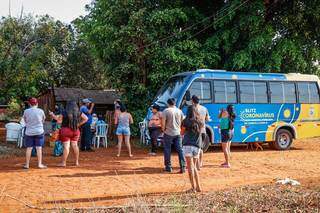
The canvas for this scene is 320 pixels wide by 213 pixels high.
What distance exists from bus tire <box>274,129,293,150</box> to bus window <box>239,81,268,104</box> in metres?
1.49

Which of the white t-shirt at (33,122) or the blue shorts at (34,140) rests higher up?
the white t-shirt at (33,122)

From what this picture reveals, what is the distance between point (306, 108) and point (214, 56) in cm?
462

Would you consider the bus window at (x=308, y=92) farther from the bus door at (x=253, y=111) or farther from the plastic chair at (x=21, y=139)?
the plastic chair at (x=21, y=139)

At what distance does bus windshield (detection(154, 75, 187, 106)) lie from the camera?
14.9 m

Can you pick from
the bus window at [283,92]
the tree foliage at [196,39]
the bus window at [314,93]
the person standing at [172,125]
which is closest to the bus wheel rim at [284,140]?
the bus window at [283,92]

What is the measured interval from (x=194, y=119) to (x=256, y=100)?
820cm

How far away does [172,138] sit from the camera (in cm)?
1033

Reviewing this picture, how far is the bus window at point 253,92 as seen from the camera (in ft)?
51.9

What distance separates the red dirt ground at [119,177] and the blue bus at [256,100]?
179cm

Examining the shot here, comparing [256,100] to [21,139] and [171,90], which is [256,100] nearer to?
[171,90]

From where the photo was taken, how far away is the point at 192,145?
27.1 feet

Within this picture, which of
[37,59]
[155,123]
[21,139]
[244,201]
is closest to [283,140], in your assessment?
[155,123]

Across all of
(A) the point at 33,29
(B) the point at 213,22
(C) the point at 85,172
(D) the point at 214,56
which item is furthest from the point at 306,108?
(A) the point at 33,29

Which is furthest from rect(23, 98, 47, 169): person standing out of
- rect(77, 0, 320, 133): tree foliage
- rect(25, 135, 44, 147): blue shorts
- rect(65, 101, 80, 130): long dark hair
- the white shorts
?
rect(77, 0, 320, 133): tree foliage
